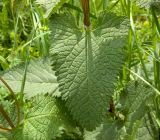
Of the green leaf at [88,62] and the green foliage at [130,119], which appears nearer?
the green leaf at [88,62]

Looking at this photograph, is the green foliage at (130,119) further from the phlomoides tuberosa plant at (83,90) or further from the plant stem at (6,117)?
the plant stem at (6,117)

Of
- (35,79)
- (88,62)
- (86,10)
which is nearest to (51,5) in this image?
(86,10)

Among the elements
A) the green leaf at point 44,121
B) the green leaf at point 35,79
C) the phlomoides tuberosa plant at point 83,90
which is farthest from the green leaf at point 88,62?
the green leaf at point 35,79

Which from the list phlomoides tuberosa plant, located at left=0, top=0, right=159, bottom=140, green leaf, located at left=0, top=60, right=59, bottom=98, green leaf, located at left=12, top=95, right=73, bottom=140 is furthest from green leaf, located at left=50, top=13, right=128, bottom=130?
green leaf, located at left=0, top=60, right=59, bottom=98

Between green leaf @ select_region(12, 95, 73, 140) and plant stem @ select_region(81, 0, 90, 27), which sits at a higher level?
plant stem @ select_region(81, 0, 90, 27)

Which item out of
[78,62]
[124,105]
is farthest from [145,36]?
[78,62]

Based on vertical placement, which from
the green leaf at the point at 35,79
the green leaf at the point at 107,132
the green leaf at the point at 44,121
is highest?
the green leaf at the point at 35,79

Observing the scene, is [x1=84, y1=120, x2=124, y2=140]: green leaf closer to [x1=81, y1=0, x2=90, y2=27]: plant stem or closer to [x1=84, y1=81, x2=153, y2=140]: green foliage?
[x1=84, y1=81, x2=153, y2=140]: green foliage
